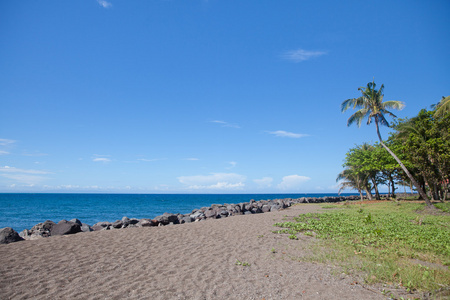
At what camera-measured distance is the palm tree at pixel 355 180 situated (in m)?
39.8

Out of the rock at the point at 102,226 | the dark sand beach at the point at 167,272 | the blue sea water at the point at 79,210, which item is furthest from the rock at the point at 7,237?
the blue sea water at the point at 79,210

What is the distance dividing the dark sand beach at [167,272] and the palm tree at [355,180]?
35260 millimetres

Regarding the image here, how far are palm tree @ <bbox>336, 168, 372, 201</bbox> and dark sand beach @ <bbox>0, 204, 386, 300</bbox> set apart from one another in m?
35.3

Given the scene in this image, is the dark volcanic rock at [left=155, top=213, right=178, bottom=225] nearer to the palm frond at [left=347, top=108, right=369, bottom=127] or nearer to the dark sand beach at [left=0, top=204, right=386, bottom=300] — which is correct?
the dark sand beach at [left=0, top=204, right=386, bottom=300]

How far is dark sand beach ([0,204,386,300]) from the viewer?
17.2 feet

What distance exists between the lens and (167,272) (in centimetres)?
645

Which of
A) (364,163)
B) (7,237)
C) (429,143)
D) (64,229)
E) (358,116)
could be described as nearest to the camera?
(7,237)

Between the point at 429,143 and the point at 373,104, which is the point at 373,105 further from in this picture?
the point at 429,143

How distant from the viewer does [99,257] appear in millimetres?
7699

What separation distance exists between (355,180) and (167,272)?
44396mm

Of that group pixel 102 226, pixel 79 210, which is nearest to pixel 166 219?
pixel 102 226

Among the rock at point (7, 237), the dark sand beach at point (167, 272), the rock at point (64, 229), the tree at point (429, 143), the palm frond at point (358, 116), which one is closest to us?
the dark sand beach at point (167, 272)

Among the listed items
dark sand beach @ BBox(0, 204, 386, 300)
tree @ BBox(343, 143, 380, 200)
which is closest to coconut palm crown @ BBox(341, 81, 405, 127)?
tree @ BBox(343, 143, 380, 200)

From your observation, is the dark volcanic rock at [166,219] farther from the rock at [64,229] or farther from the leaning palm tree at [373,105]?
→ the leaning palm tree at [373,105]
